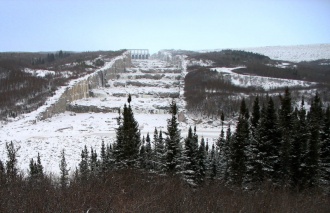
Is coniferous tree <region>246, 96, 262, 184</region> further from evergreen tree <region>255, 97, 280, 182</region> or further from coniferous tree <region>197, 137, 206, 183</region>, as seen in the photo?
coniferous tree <region>197, 137, 206, 183</region>

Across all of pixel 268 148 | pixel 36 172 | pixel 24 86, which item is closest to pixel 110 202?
pixel 268 148

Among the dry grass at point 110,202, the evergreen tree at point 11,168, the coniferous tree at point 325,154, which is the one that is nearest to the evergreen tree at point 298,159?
the coniferous tree at point 325,154

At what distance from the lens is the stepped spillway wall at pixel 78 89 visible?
69.4 meters

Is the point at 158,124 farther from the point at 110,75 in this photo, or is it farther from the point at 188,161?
the point at 110,75

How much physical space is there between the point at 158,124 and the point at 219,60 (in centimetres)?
9477

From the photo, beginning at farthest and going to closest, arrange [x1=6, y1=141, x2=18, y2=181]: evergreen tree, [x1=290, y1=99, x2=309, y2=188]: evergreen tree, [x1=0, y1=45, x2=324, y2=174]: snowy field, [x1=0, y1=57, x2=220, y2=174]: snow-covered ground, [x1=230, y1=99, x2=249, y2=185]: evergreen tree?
1. [x1=0, y1=45, x2=324, y2=174]: snowy field
2. [x1=0, y1=57, x2=220, y2=174]: snow-covered ground
3. [x1=230, y1=99, x2=249, y2=185]: evergreen tree
4. [x1=290, y1=99, x2=309, y2=188]: evergreen tree
5. [x1=6, y1=141, x2=18, y2=181]: evergreen tree

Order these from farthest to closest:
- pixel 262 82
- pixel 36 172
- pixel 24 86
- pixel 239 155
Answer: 1. pixel 262 82
2. pixel 24 86
3. pixel 36 172
4. pixel 239 155

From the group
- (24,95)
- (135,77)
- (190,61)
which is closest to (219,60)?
(190,61)

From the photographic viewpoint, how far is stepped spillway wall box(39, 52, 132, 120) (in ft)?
228

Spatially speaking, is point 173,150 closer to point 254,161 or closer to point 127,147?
point 127,147

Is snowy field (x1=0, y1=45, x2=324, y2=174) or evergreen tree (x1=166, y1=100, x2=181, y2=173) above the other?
evergreen tree (x1=166, y1=100, x2=181, y2=173)

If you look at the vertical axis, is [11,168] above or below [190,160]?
above

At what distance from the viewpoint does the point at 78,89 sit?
85.9 meters

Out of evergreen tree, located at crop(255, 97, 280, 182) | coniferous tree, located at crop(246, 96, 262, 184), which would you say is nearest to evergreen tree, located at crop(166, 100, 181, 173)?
coniferous tree, located at crop(246, 96, 262, 184)
